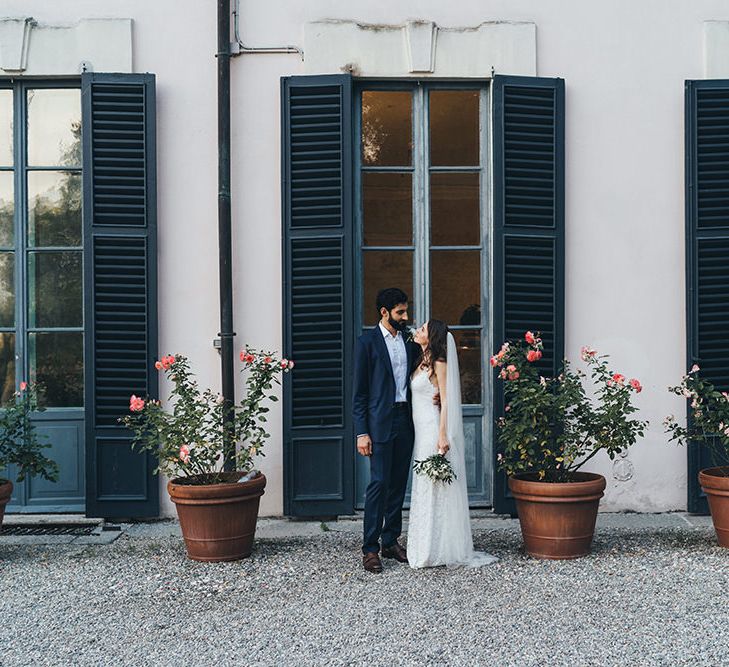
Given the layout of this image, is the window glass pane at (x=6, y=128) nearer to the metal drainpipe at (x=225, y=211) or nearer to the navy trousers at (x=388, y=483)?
the metal drainpipe at (x=225, y=211)

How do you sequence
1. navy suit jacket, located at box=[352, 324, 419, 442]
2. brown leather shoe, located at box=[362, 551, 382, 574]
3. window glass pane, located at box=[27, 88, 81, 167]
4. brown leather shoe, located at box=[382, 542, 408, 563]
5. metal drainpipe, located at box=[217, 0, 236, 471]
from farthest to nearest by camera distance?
window glass pane, located at box=[27, 88, 81, 167], metal drainpipe, located at box=[217, 0, 236, 471], brown leather shoe, located at box=[382, 542, 408, 563], navy suit jacket, located at box=[352, 324, 419, 442], brown leather shoe, located at box=[362, 551, 382, 574]

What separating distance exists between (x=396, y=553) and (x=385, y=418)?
0.87 meters

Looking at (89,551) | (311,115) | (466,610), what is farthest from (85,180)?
(466,610)

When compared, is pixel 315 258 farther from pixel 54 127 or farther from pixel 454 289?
pixel 54 127

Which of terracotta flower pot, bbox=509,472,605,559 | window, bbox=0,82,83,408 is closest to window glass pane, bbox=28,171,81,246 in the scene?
window, bbox=0,82,83,408

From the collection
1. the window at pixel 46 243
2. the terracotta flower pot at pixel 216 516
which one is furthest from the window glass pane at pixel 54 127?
the terracotta flower pot at pixel 216 516

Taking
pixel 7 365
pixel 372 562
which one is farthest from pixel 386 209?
pixel 7 365

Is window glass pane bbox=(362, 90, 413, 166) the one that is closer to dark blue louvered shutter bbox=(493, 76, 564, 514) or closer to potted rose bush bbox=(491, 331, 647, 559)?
dark blue louvered shutter bbox=(493, 76, 564, 514)

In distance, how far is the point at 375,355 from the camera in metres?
6.08

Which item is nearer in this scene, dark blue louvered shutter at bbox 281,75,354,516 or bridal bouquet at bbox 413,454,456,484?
bridal bouquet at bbox 413,454,456,484

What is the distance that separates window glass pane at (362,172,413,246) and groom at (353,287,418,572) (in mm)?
1474

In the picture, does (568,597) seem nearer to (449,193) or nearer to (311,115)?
(449,193)

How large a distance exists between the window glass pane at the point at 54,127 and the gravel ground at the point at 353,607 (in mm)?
2898

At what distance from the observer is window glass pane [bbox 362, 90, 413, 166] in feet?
24.6
